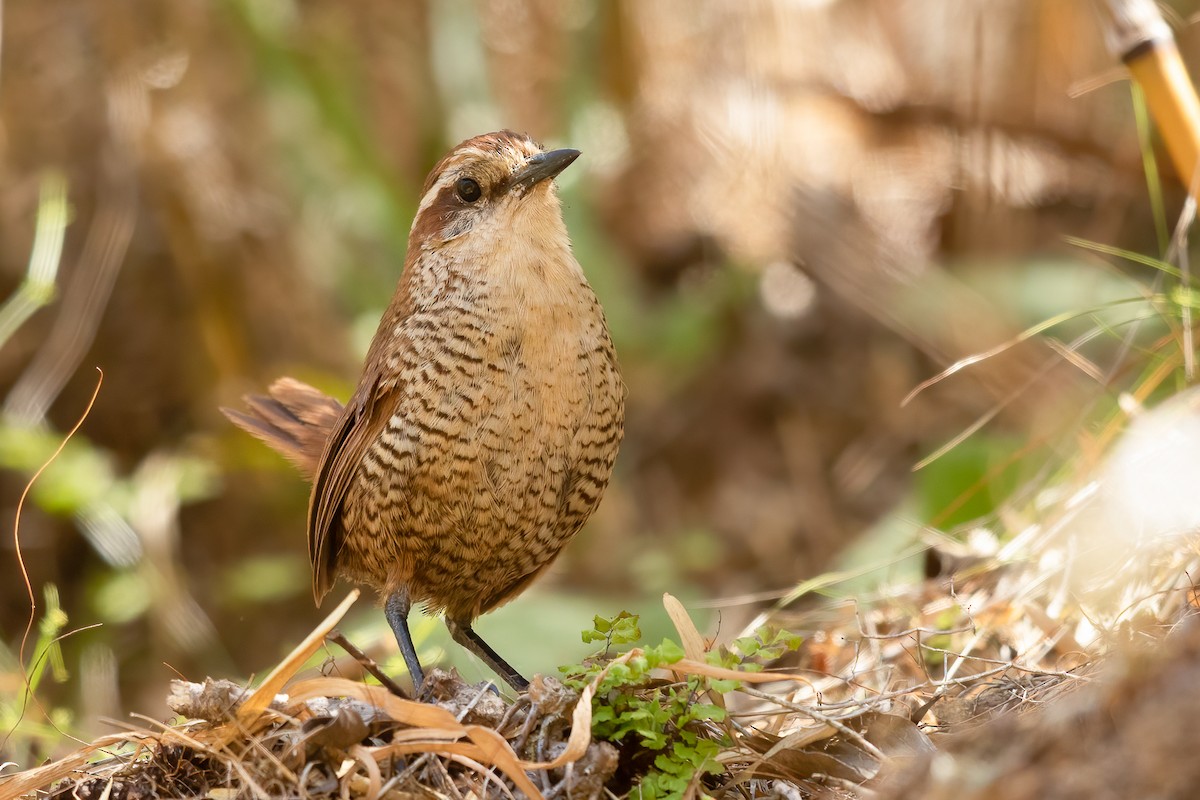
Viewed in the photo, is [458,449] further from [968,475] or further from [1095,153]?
[1095,153]

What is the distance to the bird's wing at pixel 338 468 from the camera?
140 inches

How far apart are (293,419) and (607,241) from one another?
3706 mm

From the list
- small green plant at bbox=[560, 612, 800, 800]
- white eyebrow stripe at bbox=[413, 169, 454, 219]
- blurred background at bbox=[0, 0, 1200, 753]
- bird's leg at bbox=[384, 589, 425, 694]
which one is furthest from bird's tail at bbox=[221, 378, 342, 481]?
small green plant at bbox=[560, 612, 800, 800]

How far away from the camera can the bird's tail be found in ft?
13.9

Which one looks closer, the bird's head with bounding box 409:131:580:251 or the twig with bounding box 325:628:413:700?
the twig with bounding box 325:628:413:700

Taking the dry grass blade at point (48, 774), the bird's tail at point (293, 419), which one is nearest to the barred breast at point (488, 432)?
the bird's tail at point (293, 419)

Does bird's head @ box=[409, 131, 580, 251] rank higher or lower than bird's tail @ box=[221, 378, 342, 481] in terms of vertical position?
higher

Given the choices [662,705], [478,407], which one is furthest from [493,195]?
[662,705]

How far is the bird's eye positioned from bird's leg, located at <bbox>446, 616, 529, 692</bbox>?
1.36 meters

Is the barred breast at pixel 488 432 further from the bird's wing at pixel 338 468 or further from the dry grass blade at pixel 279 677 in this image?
the dry grass blade at pixel 279 677

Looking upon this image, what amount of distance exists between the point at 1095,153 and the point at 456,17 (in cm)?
374

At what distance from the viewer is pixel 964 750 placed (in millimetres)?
1814

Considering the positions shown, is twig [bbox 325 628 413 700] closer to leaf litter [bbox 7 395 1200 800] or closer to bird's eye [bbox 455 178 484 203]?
leaf litter [bbox 7 395 1200 800]

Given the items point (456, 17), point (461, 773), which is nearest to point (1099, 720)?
point (461, 773)
